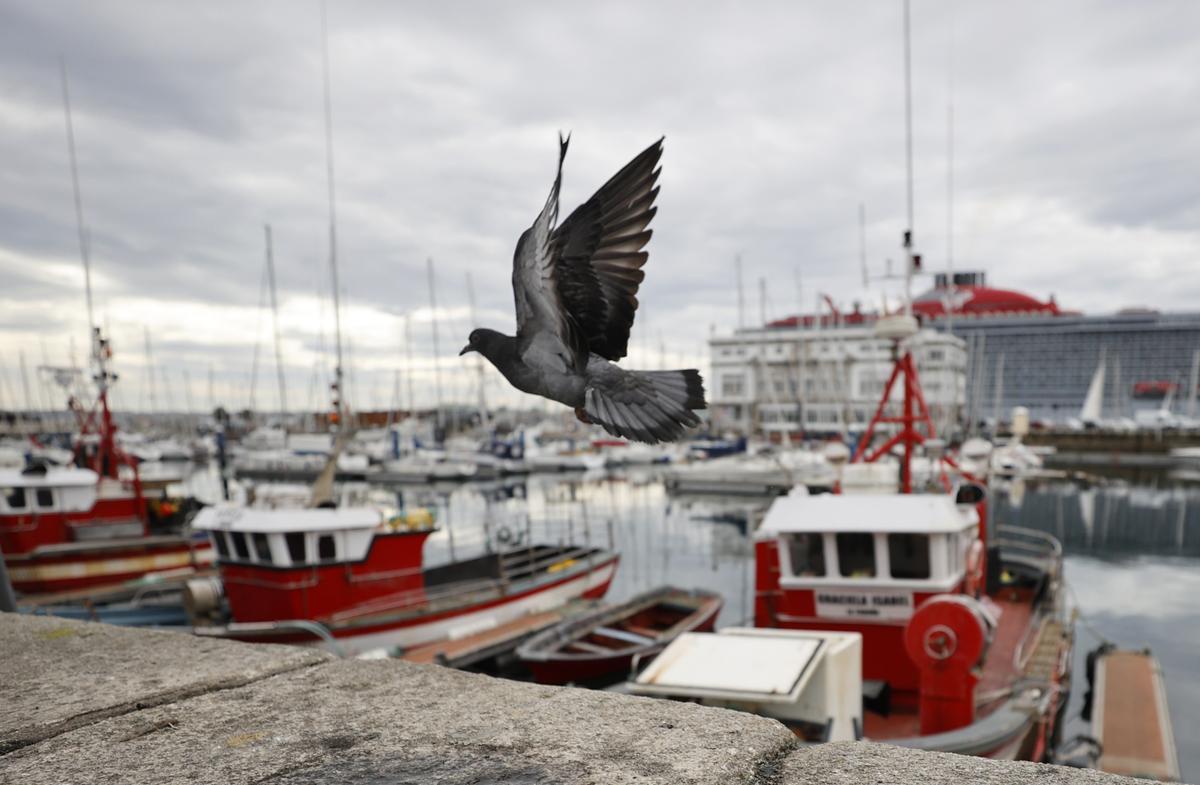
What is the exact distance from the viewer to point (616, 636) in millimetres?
13398

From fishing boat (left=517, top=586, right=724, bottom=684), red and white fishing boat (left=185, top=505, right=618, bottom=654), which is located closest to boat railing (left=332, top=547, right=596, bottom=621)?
red and white fishing boat (left=185, top=505, right=618, bottom=654)

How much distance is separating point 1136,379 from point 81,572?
12977 cm

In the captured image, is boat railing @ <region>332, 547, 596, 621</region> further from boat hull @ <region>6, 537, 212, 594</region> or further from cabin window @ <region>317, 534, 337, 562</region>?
boat hull @ <region>6, 537, 212, 594</region>

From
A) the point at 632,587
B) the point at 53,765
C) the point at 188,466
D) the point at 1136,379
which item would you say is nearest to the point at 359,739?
the point at 53,765

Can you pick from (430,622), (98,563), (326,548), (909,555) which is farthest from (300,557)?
(909,555)

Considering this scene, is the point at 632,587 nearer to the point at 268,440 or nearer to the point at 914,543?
the point at 914,543

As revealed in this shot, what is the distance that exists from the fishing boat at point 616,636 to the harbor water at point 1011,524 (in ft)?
6.56

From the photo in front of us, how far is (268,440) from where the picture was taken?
7131cm

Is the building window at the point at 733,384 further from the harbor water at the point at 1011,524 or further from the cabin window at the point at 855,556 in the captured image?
the cabin window at the point at 855,556

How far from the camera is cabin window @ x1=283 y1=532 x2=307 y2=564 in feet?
38.1

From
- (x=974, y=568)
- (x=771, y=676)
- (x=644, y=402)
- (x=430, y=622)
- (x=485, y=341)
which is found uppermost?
(x=485, y=341)

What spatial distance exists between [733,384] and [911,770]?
271ft

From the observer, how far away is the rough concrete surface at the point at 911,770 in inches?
67.7

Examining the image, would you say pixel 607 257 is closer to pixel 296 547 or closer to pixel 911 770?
pixel 911 770
